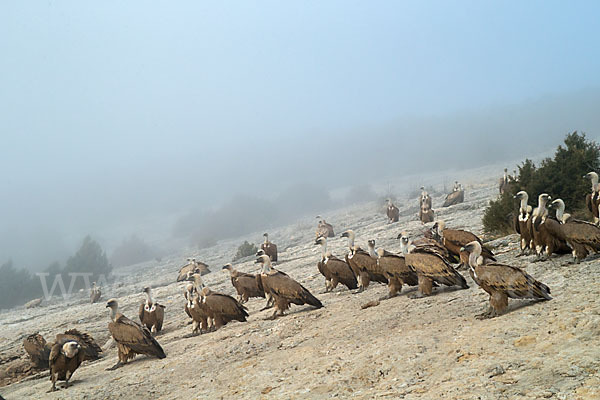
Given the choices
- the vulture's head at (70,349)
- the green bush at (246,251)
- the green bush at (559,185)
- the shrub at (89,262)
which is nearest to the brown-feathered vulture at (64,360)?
the vulture's head at (70,349)

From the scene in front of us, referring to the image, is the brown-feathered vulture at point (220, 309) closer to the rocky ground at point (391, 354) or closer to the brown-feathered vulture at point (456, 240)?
the rocky ground at point (391, 354)

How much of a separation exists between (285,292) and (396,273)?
255 cm

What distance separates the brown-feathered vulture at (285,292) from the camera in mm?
10969

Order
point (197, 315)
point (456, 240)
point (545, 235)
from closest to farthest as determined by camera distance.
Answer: point (545, 235)
point (456, 240)
point (197, 315)

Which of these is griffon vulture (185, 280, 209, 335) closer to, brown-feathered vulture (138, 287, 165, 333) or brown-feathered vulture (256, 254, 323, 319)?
brown-feathered vulture (138, 287, 165, 333)

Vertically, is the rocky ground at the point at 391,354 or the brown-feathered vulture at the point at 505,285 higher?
the brown-feathered vulture at the point at 505,285

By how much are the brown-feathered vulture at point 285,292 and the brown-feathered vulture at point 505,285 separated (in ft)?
14.4

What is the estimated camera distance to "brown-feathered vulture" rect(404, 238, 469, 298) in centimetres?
928

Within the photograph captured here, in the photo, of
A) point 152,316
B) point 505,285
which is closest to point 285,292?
point 152,316

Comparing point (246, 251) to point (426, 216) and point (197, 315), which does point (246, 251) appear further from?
point (197, 315)

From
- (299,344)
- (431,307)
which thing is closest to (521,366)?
(431,307)

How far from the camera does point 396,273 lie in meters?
10.4

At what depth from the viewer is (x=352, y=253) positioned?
1212 centimetres

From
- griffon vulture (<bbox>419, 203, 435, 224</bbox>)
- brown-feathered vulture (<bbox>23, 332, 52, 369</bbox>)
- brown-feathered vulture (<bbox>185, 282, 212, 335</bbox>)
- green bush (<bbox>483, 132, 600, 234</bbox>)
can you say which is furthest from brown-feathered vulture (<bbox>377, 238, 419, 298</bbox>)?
griffon vulture (<bbox>419, 203, 435, 224</bbox>)
